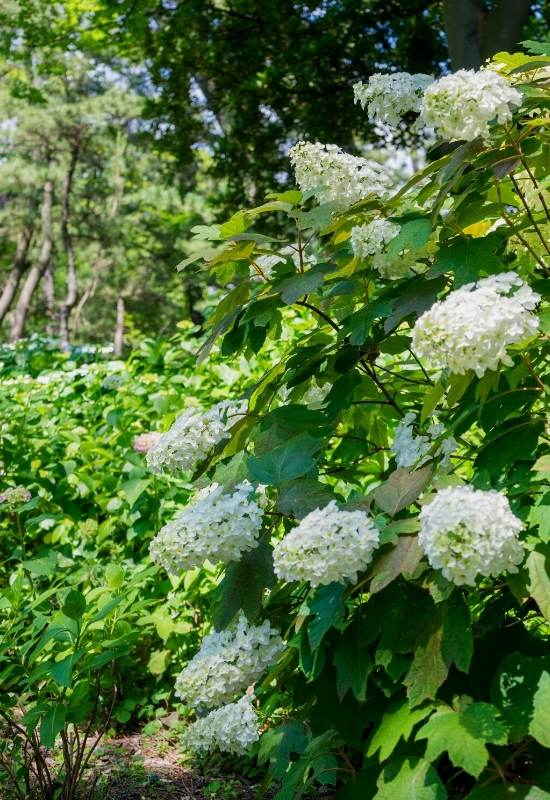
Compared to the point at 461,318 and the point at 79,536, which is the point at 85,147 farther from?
the point at 461,318

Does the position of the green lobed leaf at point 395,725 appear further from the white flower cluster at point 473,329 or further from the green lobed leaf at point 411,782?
the white flower cluster at point 473,329

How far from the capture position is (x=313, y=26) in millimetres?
8969

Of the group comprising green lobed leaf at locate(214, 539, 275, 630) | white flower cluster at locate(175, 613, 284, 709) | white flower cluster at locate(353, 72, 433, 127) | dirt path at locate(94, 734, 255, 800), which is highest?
white flower cluster at locate(353, 72, 433, 127)

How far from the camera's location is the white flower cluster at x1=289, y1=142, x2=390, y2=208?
7.25 feet

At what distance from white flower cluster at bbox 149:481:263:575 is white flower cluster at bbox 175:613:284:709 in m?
0.23

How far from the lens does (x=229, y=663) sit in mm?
1966

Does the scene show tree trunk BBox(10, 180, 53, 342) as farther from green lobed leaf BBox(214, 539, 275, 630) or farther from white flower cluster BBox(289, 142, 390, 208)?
green lobed leaf BBox(214, 539, 275, 630)

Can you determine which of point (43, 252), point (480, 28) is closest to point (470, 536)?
point (480, 28)

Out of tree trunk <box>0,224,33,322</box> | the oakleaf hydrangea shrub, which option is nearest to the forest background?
the oakleaf hydrangea shrub

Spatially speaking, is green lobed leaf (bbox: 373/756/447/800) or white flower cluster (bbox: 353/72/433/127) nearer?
green lobed leaf (bbox: 373/756/447/800)

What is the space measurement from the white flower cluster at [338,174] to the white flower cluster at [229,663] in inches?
39.8

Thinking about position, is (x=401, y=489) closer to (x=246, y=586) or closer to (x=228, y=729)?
(x=246, y=586)

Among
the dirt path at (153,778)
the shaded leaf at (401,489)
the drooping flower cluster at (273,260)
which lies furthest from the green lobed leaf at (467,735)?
the dirt path at (153,778)

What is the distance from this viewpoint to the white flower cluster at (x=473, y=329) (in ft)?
4.99
